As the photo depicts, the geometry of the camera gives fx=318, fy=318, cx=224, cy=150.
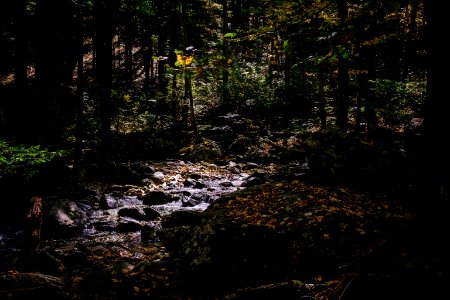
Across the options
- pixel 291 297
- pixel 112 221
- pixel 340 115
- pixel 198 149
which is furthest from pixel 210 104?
pixel 291 297

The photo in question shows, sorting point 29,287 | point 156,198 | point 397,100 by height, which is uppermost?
point 397,100

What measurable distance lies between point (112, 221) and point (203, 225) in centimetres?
422

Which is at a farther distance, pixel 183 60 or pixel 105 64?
pixel 105 64

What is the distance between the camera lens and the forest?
2518 millimetres

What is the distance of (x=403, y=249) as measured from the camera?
2.74 meters

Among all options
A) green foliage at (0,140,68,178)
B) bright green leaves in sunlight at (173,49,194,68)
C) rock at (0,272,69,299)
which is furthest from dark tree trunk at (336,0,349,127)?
rock at (0,272,69,299)

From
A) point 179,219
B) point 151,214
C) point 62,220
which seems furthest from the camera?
point 151,214

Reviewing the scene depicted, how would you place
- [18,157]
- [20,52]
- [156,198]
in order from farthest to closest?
[20,52] < [156,198] < [18,157]

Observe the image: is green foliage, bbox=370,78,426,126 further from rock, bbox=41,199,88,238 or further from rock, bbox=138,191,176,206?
rock, bbox=41,199,88,238

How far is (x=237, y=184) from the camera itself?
41.2ft

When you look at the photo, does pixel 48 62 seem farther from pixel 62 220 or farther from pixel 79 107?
pixel 62 220

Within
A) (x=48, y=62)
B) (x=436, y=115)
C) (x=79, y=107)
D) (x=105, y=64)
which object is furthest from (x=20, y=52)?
(x=436, y=115)

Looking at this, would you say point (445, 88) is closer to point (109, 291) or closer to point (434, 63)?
point (434, 63)

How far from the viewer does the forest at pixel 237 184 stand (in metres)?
2.52
